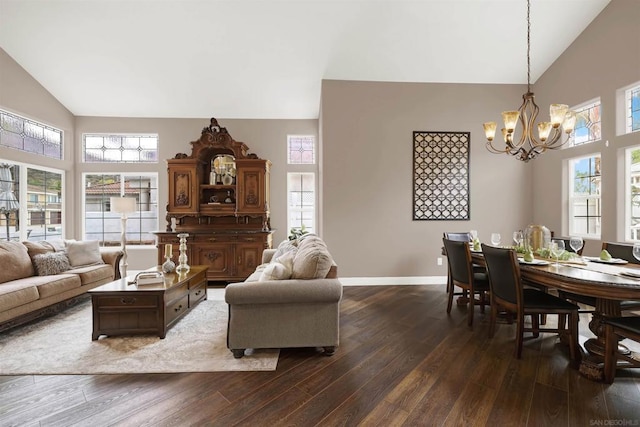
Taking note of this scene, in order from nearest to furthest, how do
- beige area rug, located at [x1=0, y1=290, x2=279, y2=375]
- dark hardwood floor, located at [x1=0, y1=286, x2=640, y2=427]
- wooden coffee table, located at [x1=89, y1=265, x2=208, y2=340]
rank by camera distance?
dark hardwood floor, located at [x1=0, y1=286, x2=640, y2=427], beige area rug, located at [x1=0, y1=290, x2=279, y2=375], wooden coffee table, located at [x1=89, y1=265, x2=208, y2=340]

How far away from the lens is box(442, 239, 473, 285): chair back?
3.02 metres

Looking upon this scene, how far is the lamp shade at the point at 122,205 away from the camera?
4.15 meters

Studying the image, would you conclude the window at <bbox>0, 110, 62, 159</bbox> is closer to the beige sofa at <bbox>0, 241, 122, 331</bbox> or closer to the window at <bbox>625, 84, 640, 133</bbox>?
the beige sofa at <bbox>0, 241, 122, 331</bbox>

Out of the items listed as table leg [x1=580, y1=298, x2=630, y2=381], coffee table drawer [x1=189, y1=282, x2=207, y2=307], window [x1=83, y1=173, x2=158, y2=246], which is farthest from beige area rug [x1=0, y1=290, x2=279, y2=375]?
window [x1=83, y1=173, x2=158, y2=246]

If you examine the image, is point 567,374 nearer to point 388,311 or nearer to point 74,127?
point 388,311

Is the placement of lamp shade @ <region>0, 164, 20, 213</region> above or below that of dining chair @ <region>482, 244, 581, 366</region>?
above

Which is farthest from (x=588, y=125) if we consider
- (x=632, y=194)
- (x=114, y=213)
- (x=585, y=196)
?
(x=114, y=213)

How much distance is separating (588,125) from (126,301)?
643 centimetres

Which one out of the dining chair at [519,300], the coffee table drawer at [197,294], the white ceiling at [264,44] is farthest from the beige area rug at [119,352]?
the white ceiling at [264,44]

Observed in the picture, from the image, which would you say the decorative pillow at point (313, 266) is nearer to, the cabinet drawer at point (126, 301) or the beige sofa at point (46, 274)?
the cabinet drawer at point (126, 301)

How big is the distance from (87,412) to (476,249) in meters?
3.84

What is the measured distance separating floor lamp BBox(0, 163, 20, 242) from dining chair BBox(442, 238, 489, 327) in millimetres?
6616

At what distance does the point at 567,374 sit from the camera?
2133 mm

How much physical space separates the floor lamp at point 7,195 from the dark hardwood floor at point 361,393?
367 centimetres
